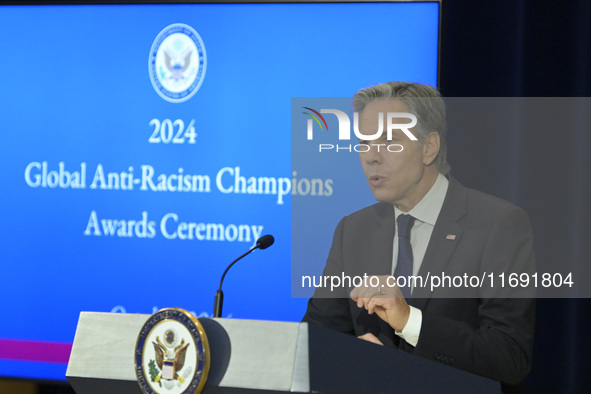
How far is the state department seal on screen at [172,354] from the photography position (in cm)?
101

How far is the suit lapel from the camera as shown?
2.03 m

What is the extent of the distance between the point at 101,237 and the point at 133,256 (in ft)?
0.55

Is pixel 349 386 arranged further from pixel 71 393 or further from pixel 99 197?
pixel 71 393

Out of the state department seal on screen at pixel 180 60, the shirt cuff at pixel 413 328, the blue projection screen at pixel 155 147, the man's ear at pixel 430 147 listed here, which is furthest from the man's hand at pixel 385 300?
the state department seal on screen at pixel 180 60

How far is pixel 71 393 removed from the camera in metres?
3.27

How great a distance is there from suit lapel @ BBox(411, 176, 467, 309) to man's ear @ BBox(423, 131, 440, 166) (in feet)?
0.51

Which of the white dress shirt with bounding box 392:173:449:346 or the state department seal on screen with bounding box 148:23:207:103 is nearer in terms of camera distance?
the white dress shirt with bounding box 392:173:449:346

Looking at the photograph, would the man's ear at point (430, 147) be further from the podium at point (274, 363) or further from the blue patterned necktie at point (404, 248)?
the podium at point (274, 363)

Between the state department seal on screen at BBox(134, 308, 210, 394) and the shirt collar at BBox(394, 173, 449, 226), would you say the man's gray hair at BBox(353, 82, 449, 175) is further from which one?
the state department seal on screen at BBox(134, 308, 210, 394)

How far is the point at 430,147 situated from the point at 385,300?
0.84m

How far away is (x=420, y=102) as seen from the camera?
2.11 m

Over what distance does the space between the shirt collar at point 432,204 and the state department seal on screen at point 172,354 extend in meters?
1.22

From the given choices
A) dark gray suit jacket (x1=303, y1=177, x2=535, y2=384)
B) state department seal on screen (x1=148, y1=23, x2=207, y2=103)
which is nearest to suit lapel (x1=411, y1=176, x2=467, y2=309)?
dark gray suit jacket (x1=303, y1=177, x2=535, y2=384)

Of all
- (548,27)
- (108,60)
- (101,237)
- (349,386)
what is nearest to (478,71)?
(548,27)
